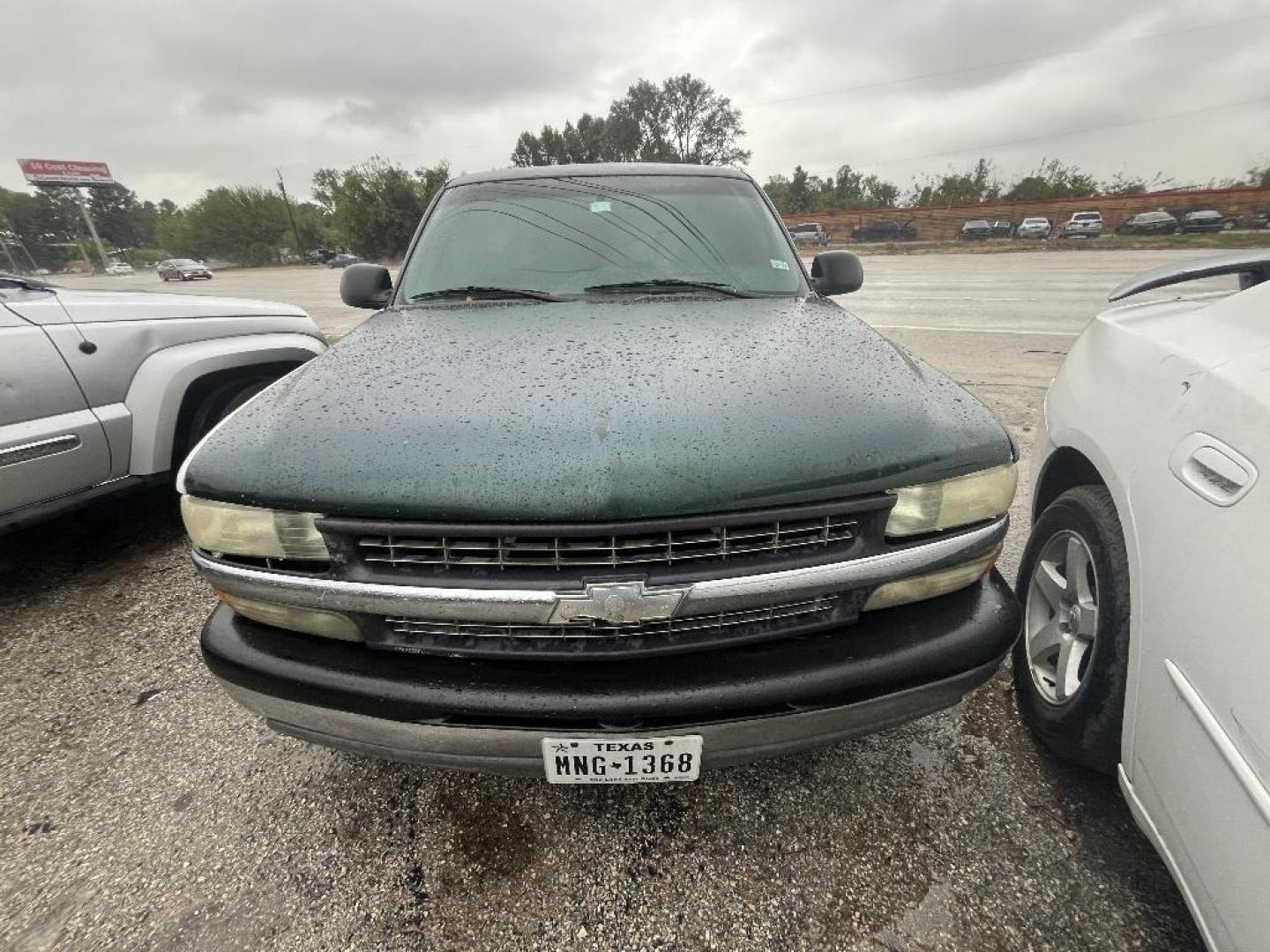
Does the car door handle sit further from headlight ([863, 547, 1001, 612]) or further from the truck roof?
the truck roof

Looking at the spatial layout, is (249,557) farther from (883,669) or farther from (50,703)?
(50,703)

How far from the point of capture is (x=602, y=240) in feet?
8.30

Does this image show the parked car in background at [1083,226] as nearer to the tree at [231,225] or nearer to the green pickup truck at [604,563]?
the green pickup truck at [604,563]

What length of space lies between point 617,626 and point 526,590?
20 centimetres

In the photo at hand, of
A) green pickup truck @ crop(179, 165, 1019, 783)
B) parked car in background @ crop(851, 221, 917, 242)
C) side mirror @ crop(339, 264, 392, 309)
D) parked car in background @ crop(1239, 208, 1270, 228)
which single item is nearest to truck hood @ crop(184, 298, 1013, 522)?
green pickup truck @ crop(179, 165, 1019, 783)

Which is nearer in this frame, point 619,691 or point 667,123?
point 619,691

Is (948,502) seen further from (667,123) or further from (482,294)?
(667,123)

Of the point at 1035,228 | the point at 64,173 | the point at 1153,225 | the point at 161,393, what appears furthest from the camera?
the point at 64,173

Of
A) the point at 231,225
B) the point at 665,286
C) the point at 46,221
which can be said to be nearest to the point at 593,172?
the point at 665,286

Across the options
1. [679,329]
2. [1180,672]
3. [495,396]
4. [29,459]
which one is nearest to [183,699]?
[29,459]

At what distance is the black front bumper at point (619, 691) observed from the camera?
4.17ft

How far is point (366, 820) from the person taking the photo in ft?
5.57

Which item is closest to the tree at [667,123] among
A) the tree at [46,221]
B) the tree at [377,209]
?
the tree at [377,209]

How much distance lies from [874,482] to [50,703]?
9.43 ft
